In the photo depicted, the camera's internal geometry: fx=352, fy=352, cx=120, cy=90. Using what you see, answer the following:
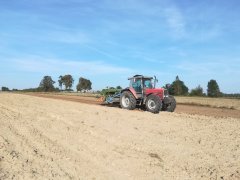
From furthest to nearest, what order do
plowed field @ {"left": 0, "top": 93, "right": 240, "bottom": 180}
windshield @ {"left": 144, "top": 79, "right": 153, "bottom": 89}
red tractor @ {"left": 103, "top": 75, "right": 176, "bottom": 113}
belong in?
1. windshield @ {"left": 144, "top": 79, "right": 153, "bottom": 89}
2. red tractor @ {"left": 103, "top": 75, "right": 176, "bottom": 113}
3. plowed field @ {"left": 0, "top": 93, "right": 240, "bottom": 180}

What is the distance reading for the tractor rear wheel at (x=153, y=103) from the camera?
18500 millimetres

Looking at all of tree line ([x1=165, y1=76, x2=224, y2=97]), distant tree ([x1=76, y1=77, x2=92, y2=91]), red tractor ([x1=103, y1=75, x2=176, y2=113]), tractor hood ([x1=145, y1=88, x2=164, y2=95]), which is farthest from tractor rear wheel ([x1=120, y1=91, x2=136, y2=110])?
distant tree ([x1=76, y1=77, x2=92, y2=91])

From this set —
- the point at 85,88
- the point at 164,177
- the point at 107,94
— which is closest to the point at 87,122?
the point at 164,177

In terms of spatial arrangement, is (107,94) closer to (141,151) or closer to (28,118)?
(28,118)

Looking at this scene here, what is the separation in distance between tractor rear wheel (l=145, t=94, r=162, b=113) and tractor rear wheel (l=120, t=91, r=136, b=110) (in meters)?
1.09

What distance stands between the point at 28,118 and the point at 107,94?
1258 centimetres

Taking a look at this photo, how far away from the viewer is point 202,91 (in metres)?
94.5

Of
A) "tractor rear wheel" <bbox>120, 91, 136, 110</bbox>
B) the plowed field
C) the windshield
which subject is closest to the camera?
the plowed field

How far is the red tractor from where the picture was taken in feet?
63.3

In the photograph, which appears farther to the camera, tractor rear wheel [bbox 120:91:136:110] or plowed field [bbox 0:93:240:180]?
tractor rear wheel [bbox 120:91:136:110]

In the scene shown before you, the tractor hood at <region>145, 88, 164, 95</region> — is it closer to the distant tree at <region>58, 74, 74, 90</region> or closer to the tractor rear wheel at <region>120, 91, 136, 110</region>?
the tractor rear wheel at <region>120, 91, 136, 110</region>

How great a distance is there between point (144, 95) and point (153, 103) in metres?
1.20

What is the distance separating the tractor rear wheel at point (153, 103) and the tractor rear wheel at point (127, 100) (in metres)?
1.09

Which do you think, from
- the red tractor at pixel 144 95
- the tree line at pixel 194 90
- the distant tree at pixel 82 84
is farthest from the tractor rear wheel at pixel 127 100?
the distant tree at pixel 82 84
